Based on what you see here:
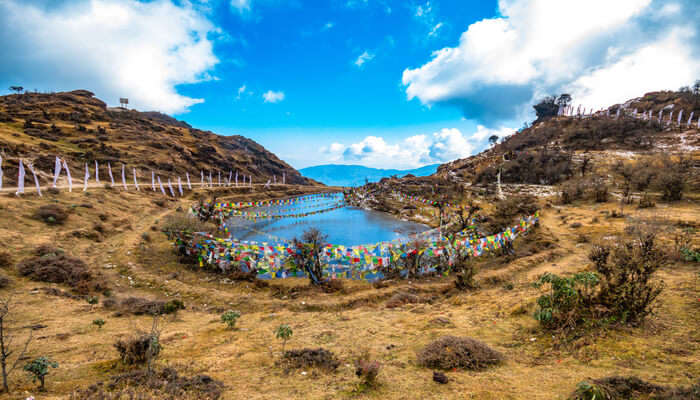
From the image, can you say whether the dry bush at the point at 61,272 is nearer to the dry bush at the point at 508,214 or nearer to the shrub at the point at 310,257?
the shrub at the point at 310,257

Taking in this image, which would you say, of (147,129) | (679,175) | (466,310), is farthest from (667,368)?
(147,129)

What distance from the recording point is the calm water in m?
32.2

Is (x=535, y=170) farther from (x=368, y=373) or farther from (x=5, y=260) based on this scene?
(x=5, y=260)

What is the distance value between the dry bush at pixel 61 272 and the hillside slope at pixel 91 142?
97.3 feet

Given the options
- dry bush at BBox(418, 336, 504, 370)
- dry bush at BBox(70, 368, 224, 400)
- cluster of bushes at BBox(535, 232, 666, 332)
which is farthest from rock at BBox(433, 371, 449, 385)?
dry bush at BBox(70, 368, 224, 400)

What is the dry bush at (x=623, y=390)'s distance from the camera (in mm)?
4784

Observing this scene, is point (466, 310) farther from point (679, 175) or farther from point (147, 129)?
point (147, 129)

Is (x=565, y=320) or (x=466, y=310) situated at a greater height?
(x=565, y=320)

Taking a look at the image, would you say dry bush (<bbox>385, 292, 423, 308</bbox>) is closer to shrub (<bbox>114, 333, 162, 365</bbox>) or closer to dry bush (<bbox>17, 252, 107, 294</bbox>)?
shrub (<bbox>114, 333, 162, 365</bbox>)

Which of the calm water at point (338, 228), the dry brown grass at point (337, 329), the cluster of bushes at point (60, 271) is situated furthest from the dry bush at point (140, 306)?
the calm water at point (338, 228)

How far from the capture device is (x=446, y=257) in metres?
19.1

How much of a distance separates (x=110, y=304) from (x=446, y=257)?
19.4 m

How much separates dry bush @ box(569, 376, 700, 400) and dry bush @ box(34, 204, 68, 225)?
106 ft

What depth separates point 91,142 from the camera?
63.5 meters
